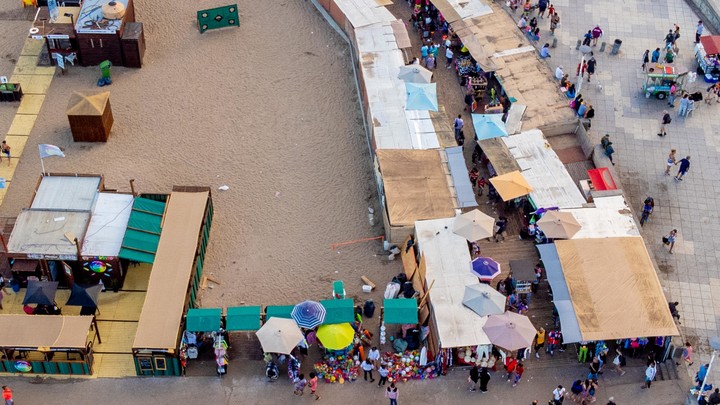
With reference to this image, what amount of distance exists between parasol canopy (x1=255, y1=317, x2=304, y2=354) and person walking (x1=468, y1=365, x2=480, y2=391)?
22.6ft

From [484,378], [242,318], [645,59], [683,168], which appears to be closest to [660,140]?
[683,168]

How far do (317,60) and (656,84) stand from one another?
747 inches

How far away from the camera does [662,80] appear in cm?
5125

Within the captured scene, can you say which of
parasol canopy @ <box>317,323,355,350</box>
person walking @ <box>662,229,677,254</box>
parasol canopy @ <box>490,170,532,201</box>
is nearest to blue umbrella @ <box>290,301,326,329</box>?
parasol canopy @ <box>317,323,355,350</box>

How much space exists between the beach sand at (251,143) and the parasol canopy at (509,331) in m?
5.73

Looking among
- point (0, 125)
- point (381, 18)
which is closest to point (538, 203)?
point (381, 18)

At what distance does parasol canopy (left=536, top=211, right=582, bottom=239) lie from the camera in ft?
135

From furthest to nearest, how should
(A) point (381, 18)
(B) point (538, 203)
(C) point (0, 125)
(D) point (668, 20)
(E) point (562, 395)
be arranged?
(D) point (668, 20) < (A) point (381, 18) < (C) point (0, 125) < (B) point (538, 203) < (E) point (562, 395)

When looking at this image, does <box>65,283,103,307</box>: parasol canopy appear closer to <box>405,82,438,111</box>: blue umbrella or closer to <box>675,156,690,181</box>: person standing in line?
<box>405,82,438,111</box>: blue umbrella

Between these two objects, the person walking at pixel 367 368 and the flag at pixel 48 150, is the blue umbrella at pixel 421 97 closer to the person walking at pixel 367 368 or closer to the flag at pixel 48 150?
the person walking at pixel 367 368

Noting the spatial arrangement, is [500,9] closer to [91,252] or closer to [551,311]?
[551,311]

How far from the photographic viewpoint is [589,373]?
3784 centimetres

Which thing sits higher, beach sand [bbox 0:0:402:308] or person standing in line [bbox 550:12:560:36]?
person standing in line [bbox 550:12:560:36]

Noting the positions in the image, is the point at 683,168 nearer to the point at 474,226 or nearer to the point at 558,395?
the point at 474,226
